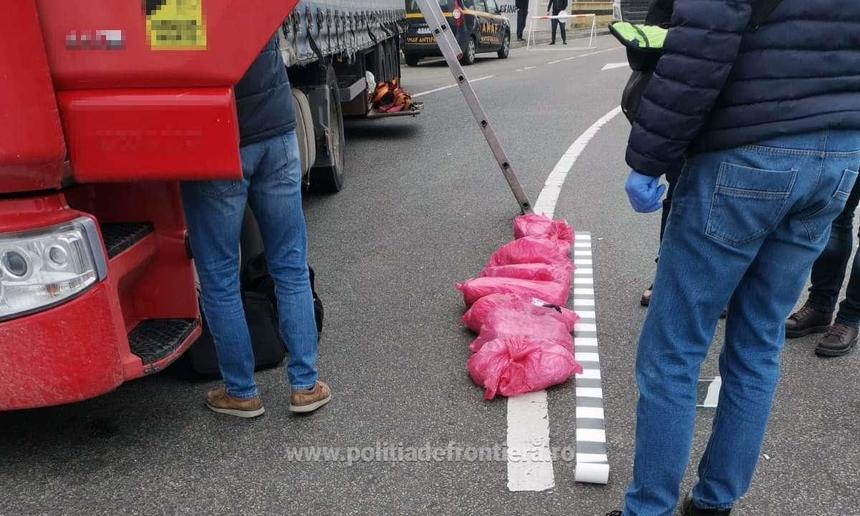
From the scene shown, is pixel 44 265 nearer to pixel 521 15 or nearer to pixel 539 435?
pixel 539 435

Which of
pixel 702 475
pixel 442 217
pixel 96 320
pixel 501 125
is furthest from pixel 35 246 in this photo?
pixel 501 125

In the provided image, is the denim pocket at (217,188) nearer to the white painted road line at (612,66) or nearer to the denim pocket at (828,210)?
the denim pocket at (828,210)

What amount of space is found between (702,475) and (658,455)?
9.9 inches

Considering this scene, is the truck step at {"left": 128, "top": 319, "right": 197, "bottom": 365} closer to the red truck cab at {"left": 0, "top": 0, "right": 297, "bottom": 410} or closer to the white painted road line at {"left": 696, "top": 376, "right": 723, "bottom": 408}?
the red truck cab at {"left": 0, "top": 0, "right": 297, "bottom": 410}

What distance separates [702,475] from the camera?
232 cm

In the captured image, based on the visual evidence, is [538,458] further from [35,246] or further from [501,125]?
[501,125]

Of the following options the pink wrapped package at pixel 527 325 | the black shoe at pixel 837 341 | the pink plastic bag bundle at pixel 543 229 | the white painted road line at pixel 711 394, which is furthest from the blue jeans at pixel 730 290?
the pink plastic bag bundle at pixel 543 229

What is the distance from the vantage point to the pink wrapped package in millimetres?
3549

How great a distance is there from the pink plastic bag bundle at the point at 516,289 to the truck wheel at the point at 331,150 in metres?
2.54

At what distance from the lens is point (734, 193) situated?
1872 millimetres

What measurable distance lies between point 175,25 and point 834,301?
3.28 m

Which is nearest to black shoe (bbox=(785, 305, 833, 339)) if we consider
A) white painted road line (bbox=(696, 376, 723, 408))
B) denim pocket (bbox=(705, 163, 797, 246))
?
white painted road line (bbox=(696, 376, 723, 408))

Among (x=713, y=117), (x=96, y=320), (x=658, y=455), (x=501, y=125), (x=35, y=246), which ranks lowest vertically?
(x=501, y=125)

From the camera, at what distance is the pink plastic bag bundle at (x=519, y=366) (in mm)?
3250
